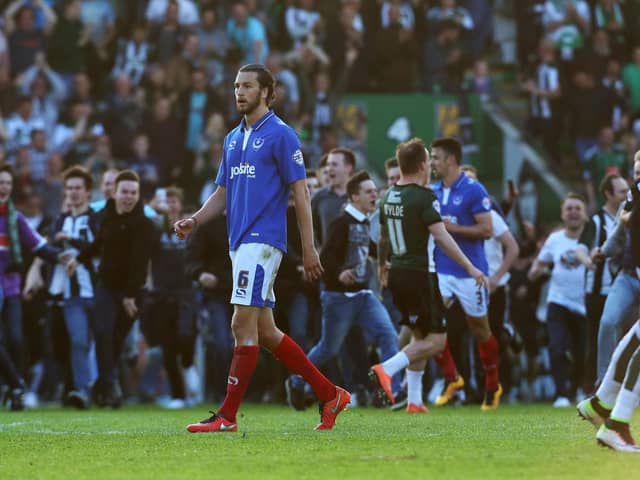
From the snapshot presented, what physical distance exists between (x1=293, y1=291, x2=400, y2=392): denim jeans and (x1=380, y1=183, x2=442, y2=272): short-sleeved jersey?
1.37 m

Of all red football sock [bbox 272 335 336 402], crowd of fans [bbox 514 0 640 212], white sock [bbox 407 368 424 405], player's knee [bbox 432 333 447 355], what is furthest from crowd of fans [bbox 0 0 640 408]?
red football sock [bbox 272 335 336 402]

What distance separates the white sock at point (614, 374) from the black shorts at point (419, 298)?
12.6ft

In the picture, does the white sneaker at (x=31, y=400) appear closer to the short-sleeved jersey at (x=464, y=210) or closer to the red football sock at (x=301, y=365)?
the short-sleeved jersey at (x=464, y=210)

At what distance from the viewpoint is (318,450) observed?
855 cm

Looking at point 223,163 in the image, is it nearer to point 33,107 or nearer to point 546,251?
point 546,251

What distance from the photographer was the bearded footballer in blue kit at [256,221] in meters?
9.67

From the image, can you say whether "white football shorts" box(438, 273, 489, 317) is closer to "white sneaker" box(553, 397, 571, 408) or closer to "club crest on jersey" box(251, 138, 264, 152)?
"white sneaker" box(553, 397, 571, 408)

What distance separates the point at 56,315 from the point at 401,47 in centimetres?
906

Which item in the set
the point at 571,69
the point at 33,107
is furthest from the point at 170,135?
the point at 571,69

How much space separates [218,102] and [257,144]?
12.2 metres

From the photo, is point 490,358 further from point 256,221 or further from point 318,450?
point 318,450

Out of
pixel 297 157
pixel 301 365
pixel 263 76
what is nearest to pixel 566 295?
pixel 301 365

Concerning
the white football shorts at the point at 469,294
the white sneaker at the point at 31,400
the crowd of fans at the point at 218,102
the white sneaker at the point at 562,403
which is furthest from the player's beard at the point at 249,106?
the white sneaker at the point at 31,400

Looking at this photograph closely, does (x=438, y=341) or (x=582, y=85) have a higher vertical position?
(x=582, y=85)
